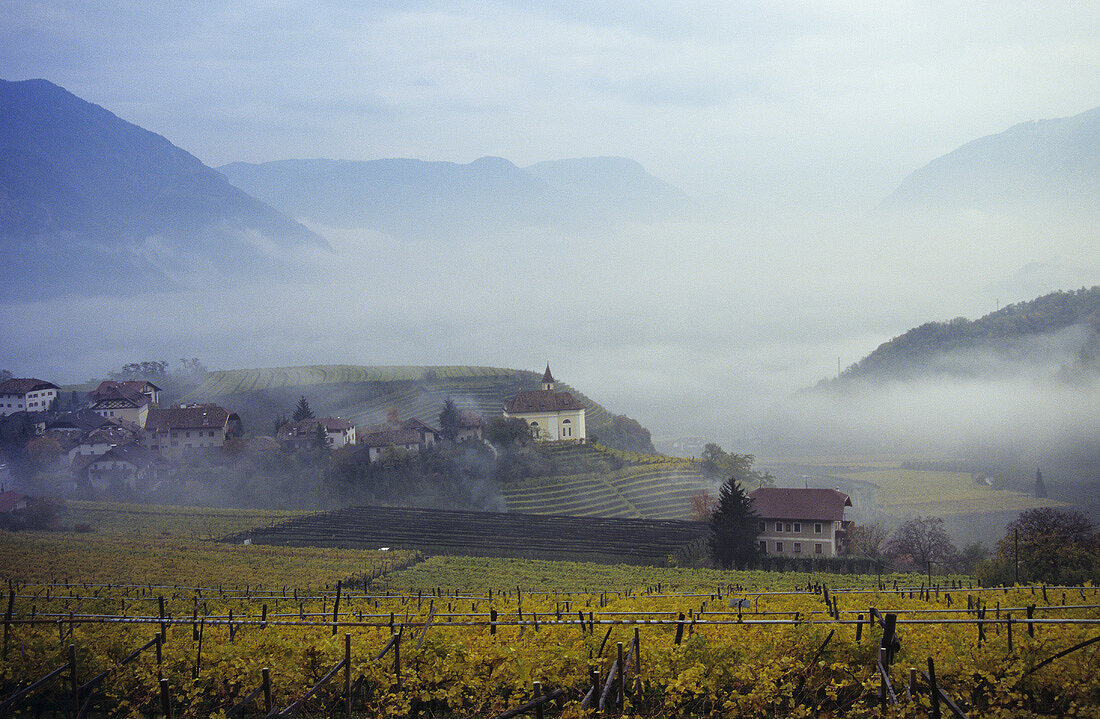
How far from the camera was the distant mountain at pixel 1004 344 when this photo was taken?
149250 millimetres

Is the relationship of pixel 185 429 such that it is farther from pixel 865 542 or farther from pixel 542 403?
pixel 865 542

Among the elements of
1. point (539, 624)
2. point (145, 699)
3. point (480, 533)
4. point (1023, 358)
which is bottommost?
point (480, 533)

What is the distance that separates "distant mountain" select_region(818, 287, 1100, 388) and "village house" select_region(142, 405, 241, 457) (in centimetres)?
12071

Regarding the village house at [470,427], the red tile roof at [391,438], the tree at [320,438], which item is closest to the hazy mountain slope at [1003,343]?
the village house at [470,427]

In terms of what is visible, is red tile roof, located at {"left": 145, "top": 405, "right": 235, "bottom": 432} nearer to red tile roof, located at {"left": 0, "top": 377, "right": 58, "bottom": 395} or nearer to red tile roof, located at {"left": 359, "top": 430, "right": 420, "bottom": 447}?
red tile roof, located at {"left": 359, "top": 430, "right": 420, "bottom": 447}

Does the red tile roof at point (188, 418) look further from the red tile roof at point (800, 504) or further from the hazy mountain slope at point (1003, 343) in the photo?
the hazy mountain slope at point (1003, 343)

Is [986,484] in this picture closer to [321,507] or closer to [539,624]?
[321,507]

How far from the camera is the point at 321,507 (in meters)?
80.5

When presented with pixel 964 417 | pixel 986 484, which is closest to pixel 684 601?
pixel 986 484

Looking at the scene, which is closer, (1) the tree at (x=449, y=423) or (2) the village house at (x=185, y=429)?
(1) the tree at (x=449, y=423)

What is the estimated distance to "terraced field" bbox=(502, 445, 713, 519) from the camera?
258 feet

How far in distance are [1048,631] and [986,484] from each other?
3761 inches

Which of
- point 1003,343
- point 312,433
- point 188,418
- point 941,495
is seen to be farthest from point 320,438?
point 1003,343

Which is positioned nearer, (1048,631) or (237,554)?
(1048,631)
